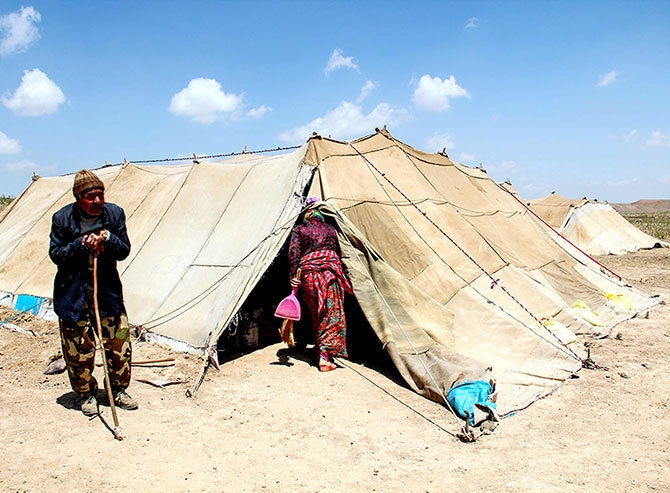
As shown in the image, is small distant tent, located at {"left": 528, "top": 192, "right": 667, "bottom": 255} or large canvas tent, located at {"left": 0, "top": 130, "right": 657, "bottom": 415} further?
small distant tent, located at {"left": 528, "top": 192, "right": 667, "bottom": 255}

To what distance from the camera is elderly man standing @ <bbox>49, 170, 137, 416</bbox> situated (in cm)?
370

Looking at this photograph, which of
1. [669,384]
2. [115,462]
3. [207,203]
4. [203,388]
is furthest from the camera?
Answer: [207,203]

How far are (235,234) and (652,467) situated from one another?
4.70m

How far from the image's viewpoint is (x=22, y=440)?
3568mm

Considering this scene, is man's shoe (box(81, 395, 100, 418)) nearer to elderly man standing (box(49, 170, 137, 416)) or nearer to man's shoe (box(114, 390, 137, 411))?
elderly man standing (box(49, 170, 137, 416))

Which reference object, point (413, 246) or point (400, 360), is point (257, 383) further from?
point (413, 246)

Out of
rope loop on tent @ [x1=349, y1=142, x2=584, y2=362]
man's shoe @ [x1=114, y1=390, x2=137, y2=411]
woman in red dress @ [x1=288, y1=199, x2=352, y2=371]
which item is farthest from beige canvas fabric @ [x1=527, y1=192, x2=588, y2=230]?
man's shoe @ [x1=114, y1=390, x2=137, y2=411]

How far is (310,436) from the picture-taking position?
394 cm

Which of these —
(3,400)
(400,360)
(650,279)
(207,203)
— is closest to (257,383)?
(400,360)

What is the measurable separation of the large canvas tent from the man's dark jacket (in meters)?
1.51

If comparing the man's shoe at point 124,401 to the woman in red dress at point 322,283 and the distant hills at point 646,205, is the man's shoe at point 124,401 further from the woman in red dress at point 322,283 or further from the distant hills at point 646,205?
the distant hills at point 646,205

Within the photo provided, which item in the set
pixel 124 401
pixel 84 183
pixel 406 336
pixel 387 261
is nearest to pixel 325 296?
pixel 406 336

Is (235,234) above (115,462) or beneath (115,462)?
above

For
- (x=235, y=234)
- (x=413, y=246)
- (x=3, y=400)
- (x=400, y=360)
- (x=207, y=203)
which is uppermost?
(x=207, y=203)
